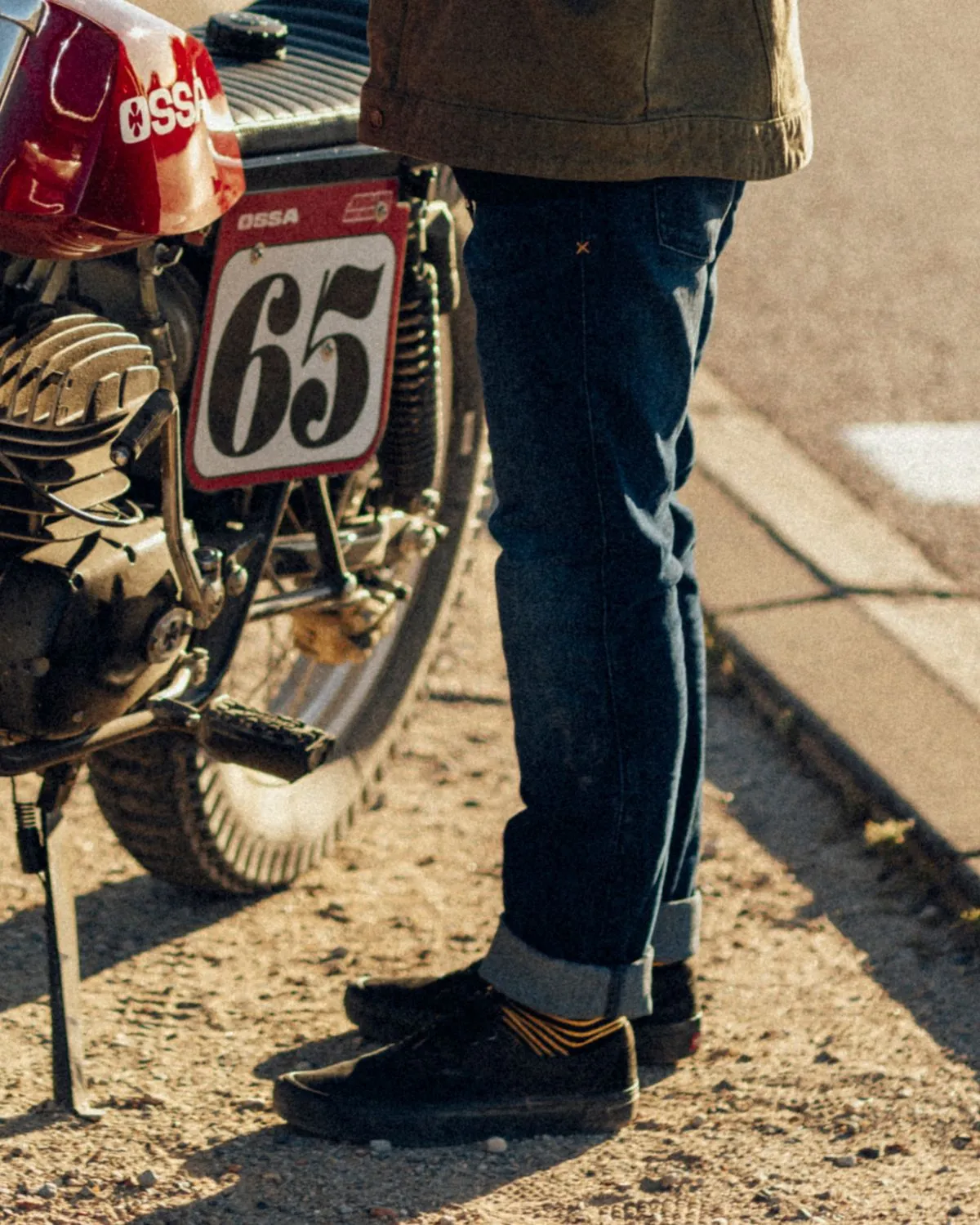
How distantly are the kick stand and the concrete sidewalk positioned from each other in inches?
46.1

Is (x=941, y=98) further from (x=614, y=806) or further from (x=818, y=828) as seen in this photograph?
(x=614, y=806)

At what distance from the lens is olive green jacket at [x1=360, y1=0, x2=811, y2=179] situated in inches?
78.8

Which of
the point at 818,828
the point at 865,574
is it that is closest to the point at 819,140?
the point at 865,574

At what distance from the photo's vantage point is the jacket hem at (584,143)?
201 centimetres

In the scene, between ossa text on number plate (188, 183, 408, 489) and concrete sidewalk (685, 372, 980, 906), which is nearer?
ossa text on number plate (188, 183, 408, 489)

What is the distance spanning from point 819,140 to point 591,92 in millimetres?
4742

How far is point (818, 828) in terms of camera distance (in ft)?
9.99

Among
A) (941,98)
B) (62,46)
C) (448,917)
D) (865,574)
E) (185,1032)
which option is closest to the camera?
(62,46)

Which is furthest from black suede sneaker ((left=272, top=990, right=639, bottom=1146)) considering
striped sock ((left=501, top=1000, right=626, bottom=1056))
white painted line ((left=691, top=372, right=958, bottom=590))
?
white painted line ((left=691, top=372, right=958, bottom=590))

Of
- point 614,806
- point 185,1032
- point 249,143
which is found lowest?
point 185,1032

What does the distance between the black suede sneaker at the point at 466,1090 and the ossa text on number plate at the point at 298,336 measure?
652 millimetres

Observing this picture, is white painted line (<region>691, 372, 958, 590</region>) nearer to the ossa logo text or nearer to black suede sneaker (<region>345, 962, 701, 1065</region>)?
black suede sneaker (<region>345, 962, 701, 1065</region>)

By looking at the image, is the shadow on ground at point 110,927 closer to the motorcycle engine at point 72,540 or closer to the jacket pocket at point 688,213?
the motorcycle engine at point 72,540

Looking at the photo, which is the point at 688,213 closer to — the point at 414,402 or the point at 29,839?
the point at 414,402
